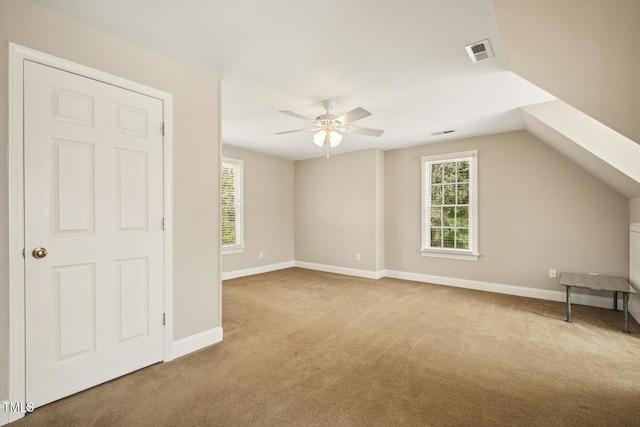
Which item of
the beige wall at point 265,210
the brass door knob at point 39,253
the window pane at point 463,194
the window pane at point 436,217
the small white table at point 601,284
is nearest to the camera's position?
the brass door knob at point 39,253

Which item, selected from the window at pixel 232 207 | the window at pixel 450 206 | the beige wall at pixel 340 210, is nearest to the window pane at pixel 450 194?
the window at pixel 450 206

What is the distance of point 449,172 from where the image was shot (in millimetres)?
5105

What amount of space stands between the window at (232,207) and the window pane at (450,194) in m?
3.88

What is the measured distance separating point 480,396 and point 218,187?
2.72 m

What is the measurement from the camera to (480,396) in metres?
1.98

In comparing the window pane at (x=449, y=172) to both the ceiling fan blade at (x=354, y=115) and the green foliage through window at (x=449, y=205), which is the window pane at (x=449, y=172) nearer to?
the green foliage through window at (x=449, y=205)

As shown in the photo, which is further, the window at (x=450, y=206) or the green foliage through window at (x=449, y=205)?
the green foliage through window at (x=449, y=205)

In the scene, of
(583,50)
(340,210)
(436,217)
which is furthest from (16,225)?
(436,217)

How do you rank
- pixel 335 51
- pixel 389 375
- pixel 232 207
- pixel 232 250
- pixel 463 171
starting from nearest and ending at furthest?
pixel 389 375 < pixel 335 51 < pixel 463 171 < pixel 232 250 < pixel 232 207

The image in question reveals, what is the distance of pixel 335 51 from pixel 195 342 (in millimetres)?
2791

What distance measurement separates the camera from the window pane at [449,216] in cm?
506

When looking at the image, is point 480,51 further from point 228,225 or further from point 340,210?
point 228,225

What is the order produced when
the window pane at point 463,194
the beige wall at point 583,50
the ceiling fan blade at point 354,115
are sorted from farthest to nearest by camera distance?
the window pane at point 463,194 < the ceiling fan blade at point 354,115 < the beige wall at point 583,50

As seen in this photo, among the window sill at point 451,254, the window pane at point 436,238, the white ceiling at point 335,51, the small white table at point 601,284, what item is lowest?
the small white table at point 601,284
